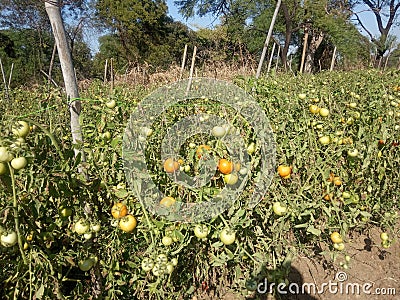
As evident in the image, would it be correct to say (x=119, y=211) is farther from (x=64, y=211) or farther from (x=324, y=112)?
(x=324, y=112)

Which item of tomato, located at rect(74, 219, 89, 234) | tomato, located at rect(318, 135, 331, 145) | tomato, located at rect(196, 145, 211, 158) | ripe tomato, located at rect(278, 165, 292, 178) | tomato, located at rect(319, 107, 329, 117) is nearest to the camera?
tomato, located at rect(74, 219, 89, 234)

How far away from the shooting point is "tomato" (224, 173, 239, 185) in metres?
1.05

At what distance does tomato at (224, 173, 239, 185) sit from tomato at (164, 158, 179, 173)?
0.18 metres

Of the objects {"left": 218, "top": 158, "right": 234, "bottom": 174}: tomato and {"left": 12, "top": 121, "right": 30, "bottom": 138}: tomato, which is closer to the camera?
{"left": 12, "top": 121, "right": 30, "bottom": 138}: tomato

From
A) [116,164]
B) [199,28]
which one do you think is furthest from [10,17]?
[116,164]

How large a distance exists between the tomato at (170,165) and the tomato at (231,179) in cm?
18

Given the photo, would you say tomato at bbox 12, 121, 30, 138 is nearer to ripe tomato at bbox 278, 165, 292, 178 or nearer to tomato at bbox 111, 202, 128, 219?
tomato at bbox 111, 202, 128, 219

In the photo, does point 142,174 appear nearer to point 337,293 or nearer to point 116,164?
point 116,164

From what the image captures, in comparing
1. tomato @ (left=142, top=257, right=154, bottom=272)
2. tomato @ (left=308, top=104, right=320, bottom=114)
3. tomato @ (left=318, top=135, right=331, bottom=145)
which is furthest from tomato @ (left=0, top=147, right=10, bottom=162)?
tomato @ (left=308, top=104, right=320, bottom=114)

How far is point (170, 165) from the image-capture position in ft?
3.48

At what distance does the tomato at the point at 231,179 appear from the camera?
1054 mm

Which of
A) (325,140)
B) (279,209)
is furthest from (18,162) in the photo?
(325,140)

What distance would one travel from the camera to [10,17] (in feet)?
41.6

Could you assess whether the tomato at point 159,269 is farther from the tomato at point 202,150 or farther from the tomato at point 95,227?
the tomato at point 202,150
